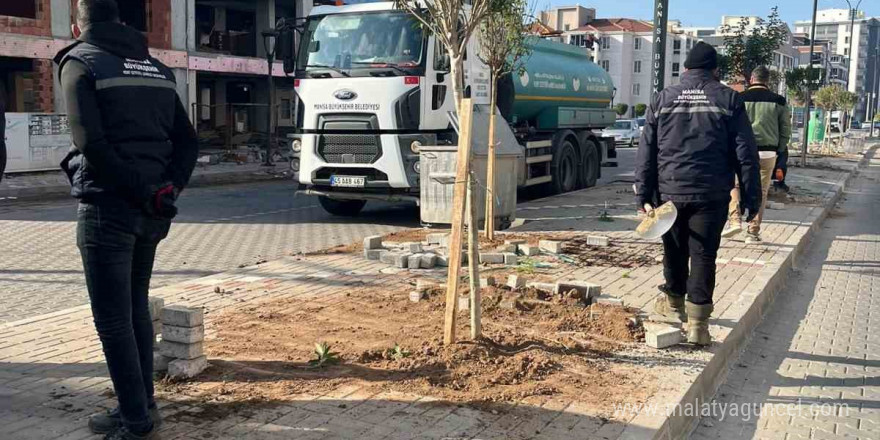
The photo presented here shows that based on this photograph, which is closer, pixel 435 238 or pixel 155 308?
pixel 155 308

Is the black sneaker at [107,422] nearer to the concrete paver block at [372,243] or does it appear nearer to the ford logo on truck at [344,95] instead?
the concrete paver block at [372,243]

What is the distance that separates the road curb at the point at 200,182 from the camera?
54.5ft

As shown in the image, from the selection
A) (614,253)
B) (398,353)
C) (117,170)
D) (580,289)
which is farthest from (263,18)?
(117,170)

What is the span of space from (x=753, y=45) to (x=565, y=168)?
607 cm

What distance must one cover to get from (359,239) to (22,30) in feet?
51.1

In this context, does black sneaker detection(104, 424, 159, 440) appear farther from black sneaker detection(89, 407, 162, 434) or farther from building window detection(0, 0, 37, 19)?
building window detection(0, 0, 37, 19)

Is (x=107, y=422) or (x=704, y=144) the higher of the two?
(x=704, y=144)

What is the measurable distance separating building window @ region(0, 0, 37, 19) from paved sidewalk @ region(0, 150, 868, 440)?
21077 mm

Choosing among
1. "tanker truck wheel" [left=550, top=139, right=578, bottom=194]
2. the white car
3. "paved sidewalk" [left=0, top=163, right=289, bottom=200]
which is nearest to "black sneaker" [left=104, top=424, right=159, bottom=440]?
"paved sidewalk" [left=0, top=163, right=289, bottom=200]

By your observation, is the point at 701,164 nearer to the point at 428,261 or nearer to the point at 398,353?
the point at 398,353

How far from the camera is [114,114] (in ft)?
11.8

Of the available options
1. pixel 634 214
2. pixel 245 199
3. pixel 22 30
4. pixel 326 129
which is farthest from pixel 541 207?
pixel 22 30

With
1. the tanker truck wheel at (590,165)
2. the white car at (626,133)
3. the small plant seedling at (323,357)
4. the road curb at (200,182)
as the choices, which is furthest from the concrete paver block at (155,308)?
the white car at (626,133)

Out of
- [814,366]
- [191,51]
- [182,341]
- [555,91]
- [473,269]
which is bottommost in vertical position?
[814,366]
